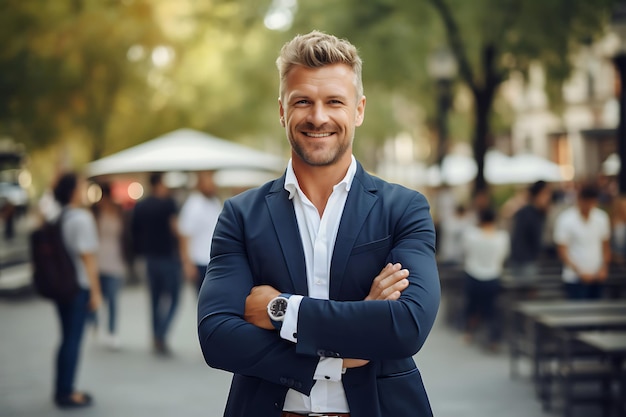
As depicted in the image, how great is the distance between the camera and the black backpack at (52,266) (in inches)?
319

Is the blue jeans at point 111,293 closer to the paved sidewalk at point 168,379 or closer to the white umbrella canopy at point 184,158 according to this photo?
the paved sidewalk at point 168,379

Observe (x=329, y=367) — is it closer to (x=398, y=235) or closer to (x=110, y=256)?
(x=398, y=235)

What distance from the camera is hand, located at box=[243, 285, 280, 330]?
281 centimetres

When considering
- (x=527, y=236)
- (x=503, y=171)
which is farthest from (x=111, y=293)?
(x=503, y=171)

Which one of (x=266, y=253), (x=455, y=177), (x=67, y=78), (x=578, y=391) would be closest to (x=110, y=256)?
(x=578, y=391)

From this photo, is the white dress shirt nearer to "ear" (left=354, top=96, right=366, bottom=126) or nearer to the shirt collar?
the shirt collar

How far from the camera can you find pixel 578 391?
853cm

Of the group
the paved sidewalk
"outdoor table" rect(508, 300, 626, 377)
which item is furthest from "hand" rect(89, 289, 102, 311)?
"outdoor table" rect(508, 300, 626, 377)

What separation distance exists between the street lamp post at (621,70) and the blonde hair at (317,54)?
1116 centimetres

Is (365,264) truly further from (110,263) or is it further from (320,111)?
(110,263)

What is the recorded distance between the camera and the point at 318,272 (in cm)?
284

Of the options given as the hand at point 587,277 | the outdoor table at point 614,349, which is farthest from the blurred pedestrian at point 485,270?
the outdoor table at point 614,349

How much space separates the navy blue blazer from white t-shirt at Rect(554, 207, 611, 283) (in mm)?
7573

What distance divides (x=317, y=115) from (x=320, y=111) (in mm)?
16
